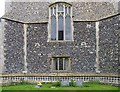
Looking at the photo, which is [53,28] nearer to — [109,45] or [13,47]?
[13,47]

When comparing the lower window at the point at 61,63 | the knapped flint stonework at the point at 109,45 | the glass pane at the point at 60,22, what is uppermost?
the glass pane at the point at 60,22

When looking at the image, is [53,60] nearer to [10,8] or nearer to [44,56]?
[44,56]

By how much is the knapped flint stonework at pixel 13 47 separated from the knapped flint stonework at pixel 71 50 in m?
0.81

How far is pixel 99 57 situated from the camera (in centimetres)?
2183

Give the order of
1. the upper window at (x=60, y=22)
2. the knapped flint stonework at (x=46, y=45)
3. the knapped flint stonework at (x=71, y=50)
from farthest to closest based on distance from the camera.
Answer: the upper window at (x=60, y=22), the knapped flint stonework at (x=71, y=50), the knapped flint stonework at (x=46, y=45)

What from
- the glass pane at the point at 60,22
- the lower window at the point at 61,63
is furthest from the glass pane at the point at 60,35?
the lower window at the point at 61,63

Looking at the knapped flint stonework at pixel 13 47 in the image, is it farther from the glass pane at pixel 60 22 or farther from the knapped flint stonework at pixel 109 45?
the knapped flint stonework at pixel 109 45

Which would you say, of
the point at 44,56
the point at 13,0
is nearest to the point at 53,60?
the point at 44,56

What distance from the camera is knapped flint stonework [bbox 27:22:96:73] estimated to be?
22.2 m

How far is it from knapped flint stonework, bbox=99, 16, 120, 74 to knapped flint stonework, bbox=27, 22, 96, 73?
924mm

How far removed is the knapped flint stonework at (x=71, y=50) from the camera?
72.8 ft

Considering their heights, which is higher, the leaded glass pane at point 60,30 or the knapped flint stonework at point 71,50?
the leaded glass pane at point 60,30

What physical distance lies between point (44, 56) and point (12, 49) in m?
2.58

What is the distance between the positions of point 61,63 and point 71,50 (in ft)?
4.26
